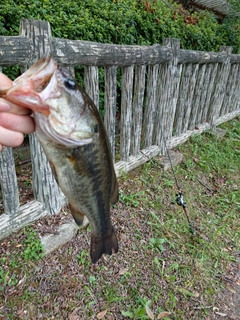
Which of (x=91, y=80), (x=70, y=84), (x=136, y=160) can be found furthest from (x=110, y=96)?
(x=70, y=84)

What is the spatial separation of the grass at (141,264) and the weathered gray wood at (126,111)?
360 mm

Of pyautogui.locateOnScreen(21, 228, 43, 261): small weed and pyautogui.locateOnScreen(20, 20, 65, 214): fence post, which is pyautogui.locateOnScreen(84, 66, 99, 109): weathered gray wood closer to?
pyautogui.locateOnScreen(20, 20, 65, 214): fence post

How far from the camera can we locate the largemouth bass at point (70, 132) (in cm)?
95

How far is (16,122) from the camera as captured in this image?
1018 mm

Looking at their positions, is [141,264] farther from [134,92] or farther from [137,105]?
[134,92]

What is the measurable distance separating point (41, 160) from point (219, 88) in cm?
448

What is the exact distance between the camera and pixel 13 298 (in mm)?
2133

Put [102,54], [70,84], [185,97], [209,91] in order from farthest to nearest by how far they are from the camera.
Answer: [209,91] < [185,97] < [102,54] < [70,84]

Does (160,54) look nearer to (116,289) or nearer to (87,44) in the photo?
(87,44)

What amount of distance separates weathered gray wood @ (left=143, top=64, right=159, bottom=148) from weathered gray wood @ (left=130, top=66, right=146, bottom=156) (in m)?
0.21

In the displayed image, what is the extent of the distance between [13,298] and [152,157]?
8.45 feet

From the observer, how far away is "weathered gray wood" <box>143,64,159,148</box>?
3678 millimetres

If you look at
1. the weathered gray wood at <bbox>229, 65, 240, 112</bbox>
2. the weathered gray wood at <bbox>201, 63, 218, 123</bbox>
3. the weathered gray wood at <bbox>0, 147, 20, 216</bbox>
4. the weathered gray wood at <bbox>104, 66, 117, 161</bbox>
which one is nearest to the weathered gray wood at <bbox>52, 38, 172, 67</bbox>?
the weathered gray wood at <bbox>104, 66, 117, 161</bbox>

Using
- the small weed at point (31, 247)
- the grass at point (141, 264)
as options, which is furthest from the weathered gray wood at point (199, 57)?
the small weed at point (31, 247)
